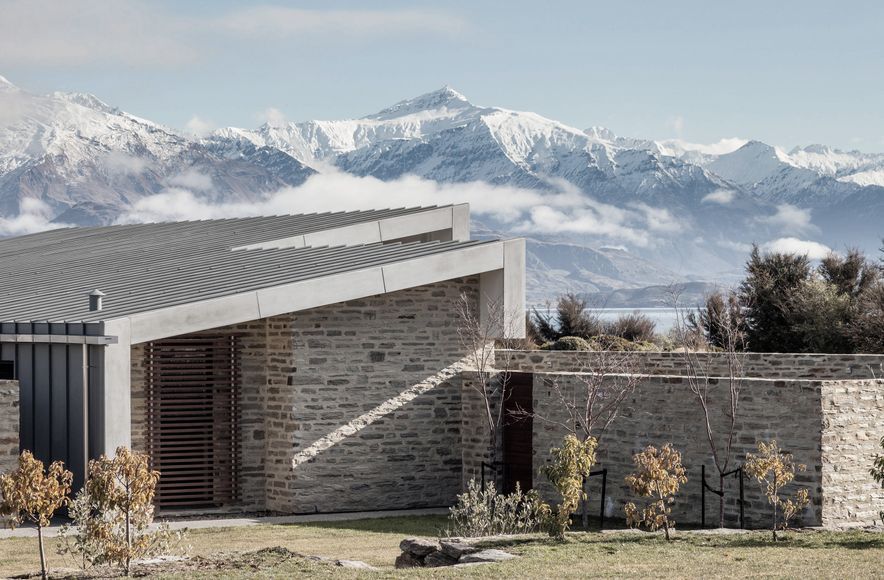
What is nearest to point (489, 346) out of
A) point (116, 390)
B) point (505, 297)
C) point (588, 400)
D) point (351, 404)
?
point (505, 297)

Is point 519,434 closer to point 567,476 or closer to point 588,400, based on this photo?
point 588,400

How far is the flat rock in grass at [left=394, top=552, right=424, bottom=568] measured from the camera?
15.7 meters

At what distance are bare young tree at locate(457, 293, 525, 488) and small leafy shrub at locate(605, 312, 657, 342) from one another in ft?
79.4

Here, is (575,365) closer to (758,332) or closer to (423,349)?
(423,349)

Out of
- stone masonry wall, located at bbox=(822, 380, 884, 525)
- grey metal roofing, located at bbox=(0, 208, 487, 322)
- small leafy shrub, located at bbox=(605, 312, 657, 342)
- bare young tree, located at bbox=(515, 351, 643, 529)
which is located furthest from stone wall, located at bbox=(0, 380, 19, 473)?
small leafy shrub, located at bbox=(605, 312, 657, 342)

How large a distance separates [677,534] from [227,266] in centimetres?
1014

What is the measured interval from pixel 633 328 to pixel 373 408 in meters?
27.5

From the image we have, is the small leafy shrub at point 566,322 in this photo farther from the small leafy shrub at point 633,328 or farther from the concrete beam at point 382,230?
the concrete beam at point 382,230

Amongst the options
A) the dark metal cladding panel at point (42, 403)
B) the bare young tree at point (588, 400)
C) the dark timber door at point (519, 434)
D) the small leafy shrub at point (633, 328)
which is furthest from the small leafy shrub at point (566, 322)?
the dark metal cladding panel at point (42, 403)

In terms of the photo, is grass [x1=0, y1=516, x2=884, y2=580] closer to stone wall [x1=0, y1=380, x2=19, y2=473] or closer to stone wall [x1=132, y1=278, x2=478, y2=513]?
stone wall [x1=0, y1=380, x2=19, y2=473]

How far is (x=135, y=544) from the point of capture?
15.0 meters

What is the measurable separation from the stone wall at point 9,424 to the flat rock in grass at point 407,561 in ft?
22.8

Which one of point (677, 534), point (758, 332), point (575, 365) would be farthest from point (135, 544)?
point (758, 332)

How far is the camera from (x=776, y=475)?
17281 mm
